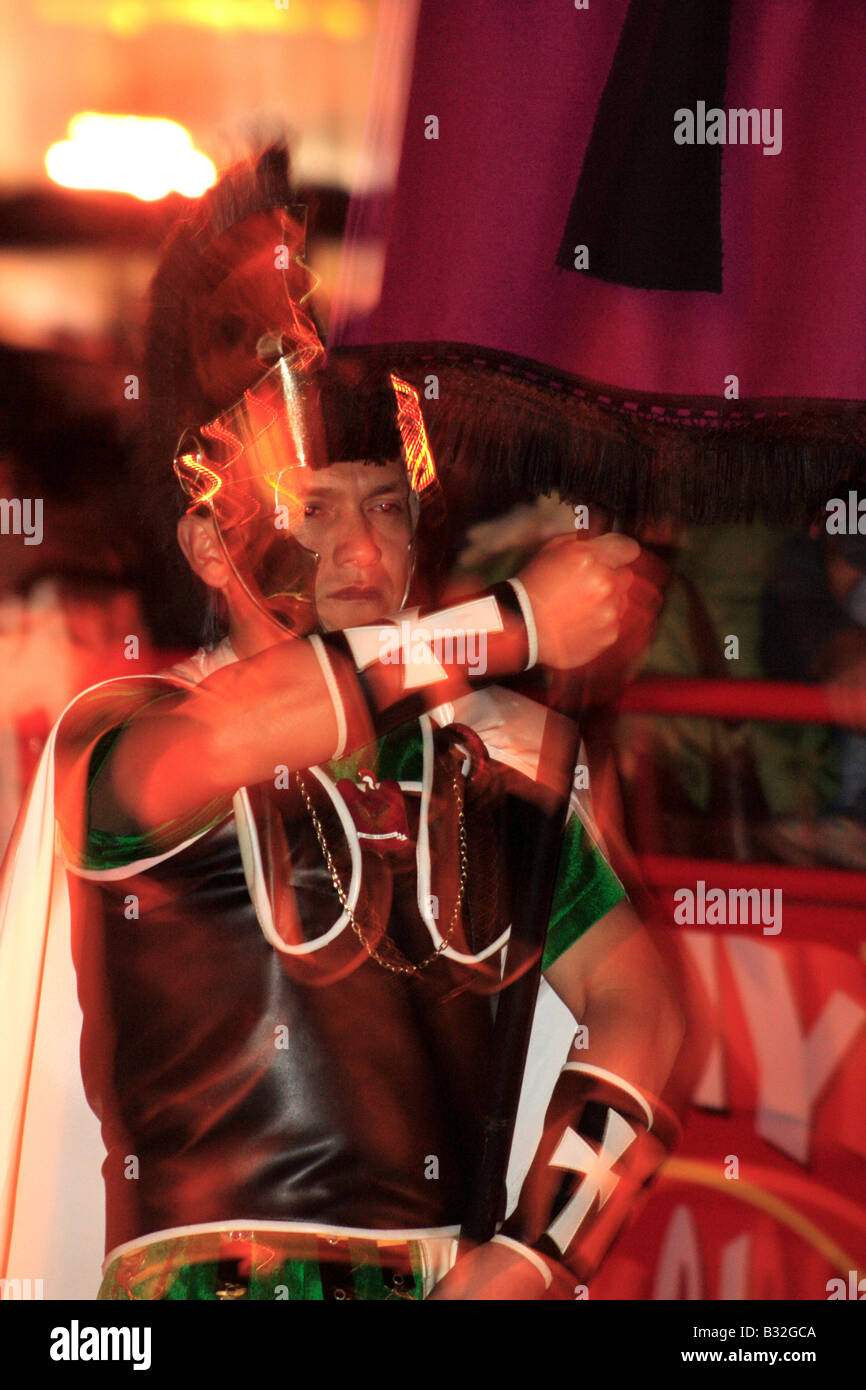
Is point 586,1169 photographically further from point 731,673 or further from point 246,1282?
point 731,673


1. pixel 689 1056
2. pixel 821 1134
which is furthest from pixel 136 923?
pixel 821 1134

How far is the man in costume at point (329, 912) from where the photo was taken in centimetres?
108

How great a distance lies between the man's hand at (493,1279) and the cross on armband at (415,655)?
1.55 feet

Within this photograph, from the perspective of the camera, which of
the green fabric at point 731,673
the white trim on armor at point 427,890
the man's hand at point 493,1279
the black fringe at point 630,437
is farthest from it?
the green fabric at point 731,673

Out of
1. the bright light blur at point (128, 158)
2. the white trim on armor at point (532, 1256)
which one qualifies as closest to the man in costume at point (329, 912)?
the white trim on armor at point (532, 1256)

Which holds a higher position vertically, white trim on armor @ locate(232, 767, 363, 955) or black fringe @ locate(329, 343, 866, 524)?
black fringe @ locate(329, 343, 866, 524)

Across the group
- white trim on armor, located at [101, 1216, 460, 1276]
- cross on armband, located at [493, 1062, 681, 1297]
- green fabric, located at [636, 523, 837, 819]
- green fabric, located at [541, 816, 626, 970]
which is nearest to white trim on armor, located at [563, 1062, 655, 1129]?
cross on armband, located at [493, 1062, 681, 1297]

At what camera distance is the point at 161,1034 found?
1162mm

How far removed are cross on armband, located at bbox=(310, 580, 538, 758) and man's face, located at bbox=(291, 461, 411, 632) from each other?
144 millimetres

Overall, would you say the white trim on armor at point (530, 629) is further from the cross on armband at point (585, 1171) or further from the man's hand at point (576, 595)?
the cross on armband at point (585, 1171)

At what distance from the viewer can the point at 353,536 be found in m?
1.23

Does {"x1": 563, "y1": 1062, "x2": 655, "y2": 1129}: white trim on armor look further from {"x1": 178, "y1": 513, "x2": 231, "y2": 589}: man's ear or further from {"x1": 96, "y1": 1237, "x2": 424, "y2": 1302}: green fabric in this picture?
{"x1": 178, "y1": 513, "x2": 231, "y2": 589}: man's ear

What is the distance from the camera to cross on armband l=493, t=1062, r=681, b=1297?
1.13m
